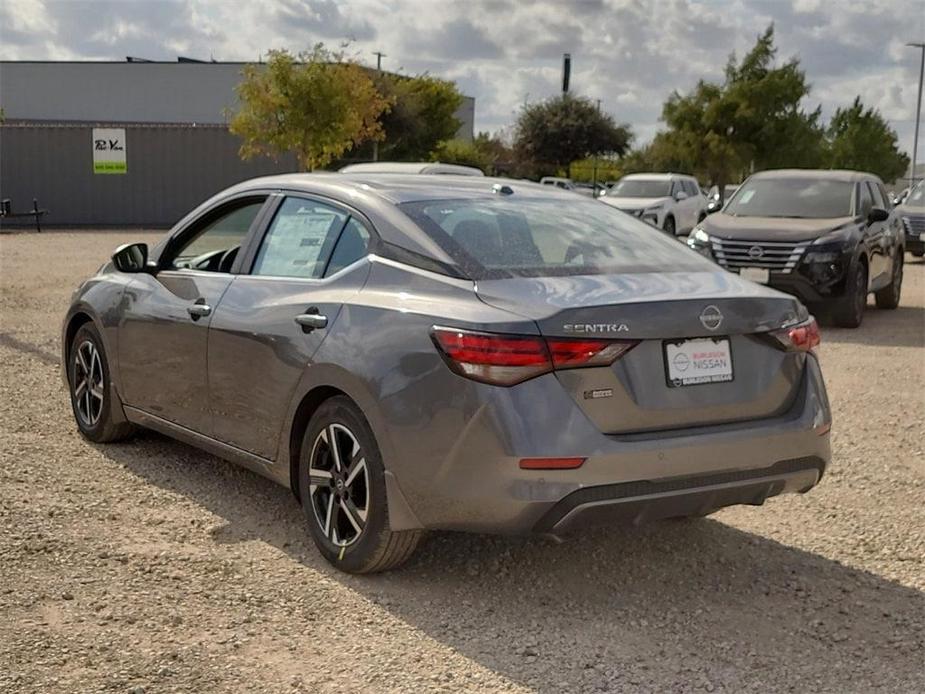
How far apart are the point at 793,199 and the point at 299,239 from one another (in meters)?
10.2

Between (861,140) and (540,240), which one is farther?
(861,140)

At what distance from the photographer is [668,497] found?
424cm

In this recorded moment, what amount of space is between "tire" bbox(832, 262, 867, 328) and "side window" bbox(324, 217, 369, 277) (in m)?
9.06

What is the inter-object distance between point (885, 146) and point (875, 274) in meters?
60.0

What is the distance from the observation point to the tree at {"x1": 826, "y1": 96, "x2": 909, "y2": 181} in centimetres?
6694

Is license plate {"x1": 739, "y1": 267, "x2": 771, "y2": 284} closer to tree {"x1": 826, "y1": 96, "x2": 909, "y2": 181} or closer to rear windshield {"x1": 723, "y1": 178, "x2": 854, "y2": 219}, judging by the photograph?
rear windshield {"x1": 723, "y1": 178, "x2": 854, "y2": 219}

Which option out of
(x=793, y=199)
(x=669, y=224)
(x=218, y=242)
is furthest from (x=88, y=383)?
(x=669, y=224)

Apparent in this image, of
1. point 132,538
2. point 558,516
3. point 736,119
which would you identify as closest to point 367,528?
point 558,516

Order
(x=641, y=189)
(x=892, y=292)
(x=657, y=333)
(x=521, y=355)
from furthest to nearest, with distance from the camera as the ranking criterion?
1. (x=641, y=189)
2. (x=892, y=292)
3. (x=657, y=333)
4. (x=521, y=355)

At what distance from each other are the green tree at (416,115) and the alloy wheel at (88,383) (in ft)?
153

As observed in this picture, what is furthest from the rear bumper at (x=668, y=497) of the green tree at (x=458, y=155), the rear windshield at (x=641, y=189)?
the green tree at (x=458, y=155)

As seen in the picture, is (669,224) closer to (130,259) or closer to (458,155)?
(130,259)

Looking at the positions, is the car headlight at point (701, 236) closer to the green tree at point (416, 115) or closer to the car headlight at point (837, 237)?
the car headlight at point (837, 237)

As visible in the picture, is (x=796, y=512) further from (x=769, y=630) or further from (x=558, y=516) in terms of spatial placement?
(x=558, y=516)
